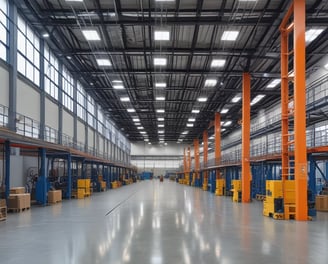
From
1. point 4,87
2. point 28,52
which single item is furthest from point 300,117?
point 28,52

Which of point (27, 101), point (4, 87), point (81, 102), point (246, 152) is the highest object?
point (81, 102)

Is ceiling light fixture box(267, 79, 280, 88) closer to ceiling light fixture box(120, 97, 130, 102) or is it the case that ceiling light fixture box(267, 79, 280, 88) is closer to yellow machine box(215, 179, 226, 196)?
yellow machine box(215, 179, 226, 196)

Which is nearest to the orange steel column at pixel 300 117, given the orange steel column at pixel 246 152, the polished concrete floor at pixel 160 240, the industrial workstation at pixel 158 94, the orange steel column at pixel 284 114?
the industrial workstation at pixel 158 94

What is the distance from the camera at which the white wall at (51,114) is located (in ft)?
87.2

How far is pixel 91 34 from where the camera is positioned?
20.9 m

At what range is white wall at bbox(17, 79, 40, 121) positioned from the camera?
21.5 metres

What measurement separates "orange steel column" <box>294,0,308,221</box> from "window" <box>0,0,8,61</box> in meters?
15.4

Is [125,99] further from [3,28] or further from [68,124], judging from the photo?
[3,28]

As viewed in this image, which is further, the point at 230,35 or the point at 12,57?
the point at 230,35

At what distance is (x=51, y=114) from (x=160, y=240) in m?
20.2

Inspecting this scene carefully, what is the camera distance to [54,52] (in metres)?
27.5

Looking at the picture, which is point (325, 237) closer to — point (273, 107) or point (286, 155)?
point (286, 155)

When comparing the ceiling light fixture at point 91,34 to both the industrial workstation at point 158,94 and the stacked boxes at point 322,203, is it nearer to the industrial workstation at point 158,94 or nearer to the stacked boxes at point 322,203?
the industrial workstation at point 158,94

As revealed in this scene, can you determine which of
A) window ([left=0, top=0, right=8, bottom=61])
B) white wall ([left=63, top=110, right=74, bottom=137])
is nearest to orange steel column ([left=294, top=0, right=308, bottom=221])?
window ([left=0, top=0, right=8, bottom=61])
